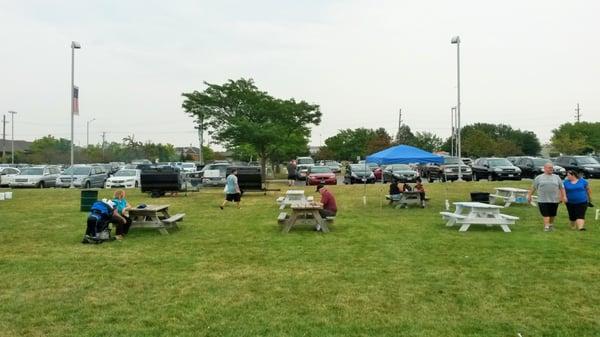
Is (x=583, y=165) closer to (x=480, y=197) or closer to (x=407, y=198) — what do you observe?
(x=480, y=197)

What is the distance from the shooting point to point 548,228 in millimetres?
→ 11164

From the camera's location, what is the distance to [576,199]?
448 inches

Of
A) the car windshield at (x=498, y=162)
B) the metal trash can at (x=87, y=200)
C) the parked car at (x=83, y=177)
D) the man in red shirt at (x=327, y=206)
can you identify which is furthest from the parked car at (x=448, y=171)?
the metal trash can at (x=87, y=200)

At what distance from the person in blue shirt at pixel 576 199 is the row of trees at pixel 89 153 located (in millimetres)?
67639

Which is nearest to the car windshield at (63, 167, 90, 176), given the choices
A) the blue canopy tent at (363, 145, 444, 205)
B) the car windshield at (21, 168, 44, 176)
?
the car windshield at (21, 168, 44, 176)

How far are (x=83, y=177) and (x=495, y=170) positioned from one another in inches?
952

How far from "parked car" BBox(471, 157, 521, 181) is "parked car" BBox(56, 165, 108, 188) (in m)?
23.1

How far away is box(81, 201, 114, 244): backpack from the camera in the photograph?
379 inches

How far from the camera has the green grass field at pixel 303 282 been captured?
4.96m

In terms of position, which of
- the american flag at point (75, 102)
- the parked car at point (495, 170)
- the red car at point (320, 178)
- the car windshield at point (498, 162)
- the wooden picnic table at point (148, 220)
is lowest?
the wooden picnic table at point (148, 220)

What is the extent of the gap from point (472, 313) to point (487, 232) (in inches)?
231

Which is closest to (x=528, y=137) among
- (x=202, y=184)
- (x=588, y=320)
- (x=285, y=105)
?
(x=285, y=105)

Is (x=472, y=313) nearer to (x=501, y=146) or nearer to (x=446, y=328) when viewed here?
(x=446, y=328)

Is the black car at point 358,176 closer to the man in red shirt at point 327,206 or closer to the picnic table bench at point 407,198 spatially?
the picnic table bench at point 407,198
